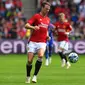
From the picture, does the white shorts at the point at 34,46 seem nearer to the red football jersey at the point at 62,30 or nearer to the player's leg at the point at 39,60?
the player's leg at the point at 39,60

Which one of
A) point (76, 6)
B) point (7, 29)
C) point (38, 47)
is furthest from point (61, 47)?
point (76, 6)

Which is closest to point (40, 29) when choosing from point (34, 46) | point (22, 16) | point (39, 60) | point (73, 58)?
point (34, 46)

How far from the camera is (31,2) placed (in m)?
34.3

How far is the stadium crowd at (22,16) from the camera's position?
31.3 m

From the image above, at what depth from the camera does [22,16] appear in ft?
108

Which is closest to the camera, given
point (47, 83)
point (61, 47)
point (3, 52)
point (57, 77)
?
point (47, 83)

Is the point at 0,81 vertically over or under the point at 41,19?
under

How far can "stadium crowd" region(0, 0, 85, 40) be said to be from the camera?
31.3 m

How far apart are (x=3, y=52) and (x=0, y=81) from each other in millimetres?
14690

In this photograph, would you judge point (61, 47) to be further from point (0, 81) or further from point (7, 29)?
point (7, 29)

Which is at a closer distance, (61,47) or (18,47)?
(61,47)

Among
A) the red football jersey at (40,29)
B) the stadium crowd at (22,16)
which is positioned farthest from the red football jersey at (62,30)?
the stadium crowd at (22,16)

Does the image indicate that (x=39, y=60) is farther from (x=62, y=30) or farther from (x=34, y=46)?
(x=62, y=30)

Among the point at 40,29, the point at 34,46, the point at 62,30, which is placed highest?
the point at 40,29
